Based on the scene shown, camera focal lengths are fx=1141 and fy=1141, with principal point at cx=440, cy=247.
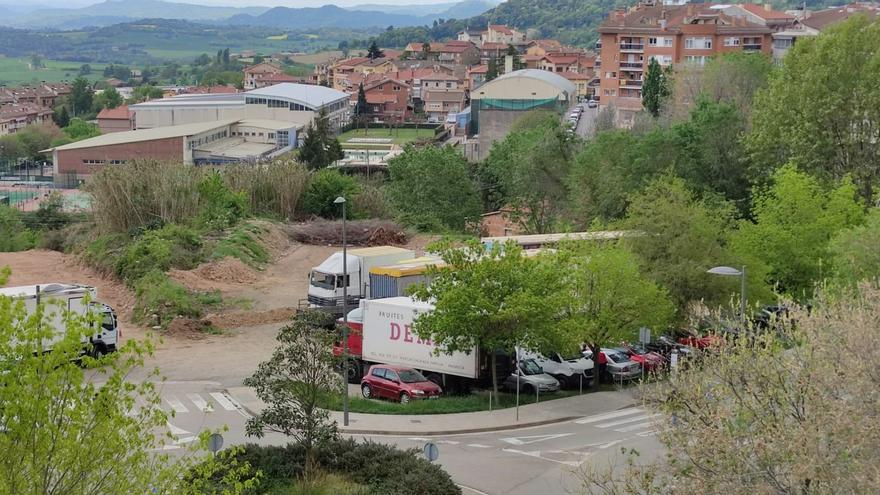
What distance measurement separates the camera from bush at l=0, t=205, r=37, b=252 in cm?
5772

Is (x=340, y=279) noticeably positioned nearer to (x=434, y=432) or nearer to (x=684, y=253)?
(x=684, y=253)

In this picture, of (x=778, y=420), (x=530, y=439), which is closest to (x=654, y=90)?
(x=530, y=439)

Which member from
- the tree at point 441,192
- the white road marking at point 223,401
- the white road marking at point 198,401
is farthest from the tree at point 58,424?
the tree at point 441,192

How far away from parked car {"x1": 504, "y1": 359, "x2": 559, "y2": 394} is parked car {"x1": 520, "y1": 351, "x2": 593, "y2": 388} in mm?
411

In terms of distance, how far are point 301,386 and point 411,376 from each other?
8883mm

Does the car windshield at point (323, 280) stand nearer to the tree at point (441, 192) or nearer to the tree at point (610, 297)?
the tree at point (610, 297)

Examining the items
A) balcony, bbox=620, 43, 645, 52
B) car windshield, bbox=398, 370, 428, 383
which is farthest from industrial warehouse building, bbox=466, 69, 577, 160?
car windshield, bbox=398, 370, 428, 383

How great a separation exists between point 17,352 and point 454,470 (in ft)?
42.2

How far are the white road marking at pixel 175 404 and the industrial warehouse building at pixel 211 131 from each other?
57377mm

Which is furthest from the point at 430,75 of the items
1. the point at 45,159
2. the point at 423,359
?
the point at 423,359

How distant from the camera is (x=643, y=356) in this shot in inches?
1378

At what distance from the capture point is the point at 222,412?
29.5 meters

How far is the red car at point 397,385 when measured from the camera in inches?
1213

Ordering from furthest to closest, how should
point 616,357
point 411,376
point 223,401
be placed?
point 616,357 < point 411,376 < point 223,401
